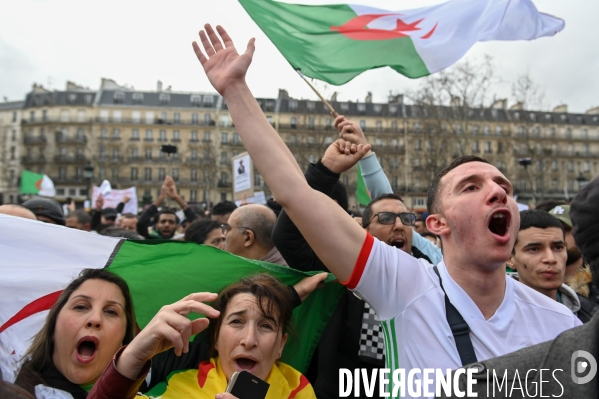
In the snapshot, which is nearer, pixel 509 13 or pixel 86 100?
pixel 509 13

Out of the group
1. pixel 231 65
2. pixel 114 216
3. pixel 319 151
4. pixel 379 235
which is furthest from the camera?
pixel 319 151

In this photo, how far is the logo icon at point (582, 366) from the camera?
109 centimetres

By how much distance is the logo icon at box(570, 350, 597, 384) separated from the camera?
3.57ft

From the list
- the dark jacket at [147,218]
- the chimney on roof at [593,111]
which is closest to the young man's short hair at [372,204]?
the dark jacket at [147,218]

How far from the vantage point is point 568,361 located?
44.5 inches

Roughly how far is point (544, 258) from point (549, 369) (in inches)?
89.7

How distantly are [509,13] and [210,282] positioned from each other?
409cm

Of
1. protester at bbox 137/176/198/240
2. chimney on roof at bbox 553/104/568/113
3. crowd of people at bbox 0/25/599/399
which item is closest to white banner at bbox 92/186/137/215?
protester at bbox 137/176/198/240

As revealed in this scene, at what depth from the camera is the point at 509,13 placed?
521cm

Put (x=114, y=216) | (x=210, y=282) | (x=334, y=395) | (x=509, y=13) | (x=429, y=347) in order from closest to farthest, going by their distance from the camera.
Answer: (x=429, y=347)
(x=334, y=395)
(x=210, y=282)
(x=509, y=13)
(x=114, y=216)

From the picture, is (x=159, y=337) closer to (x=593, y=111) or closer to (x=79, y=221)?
(x=79, y=221)

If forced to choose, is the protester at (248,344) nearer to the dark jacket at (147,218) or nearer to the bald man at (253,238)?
the bald man at (253,238)

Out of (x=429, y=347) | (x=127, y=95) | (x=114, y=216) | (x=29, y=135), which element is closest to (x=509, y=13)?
(x=429, y=347)

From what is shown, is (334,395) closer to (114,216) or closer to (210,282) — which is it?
(210,282)
